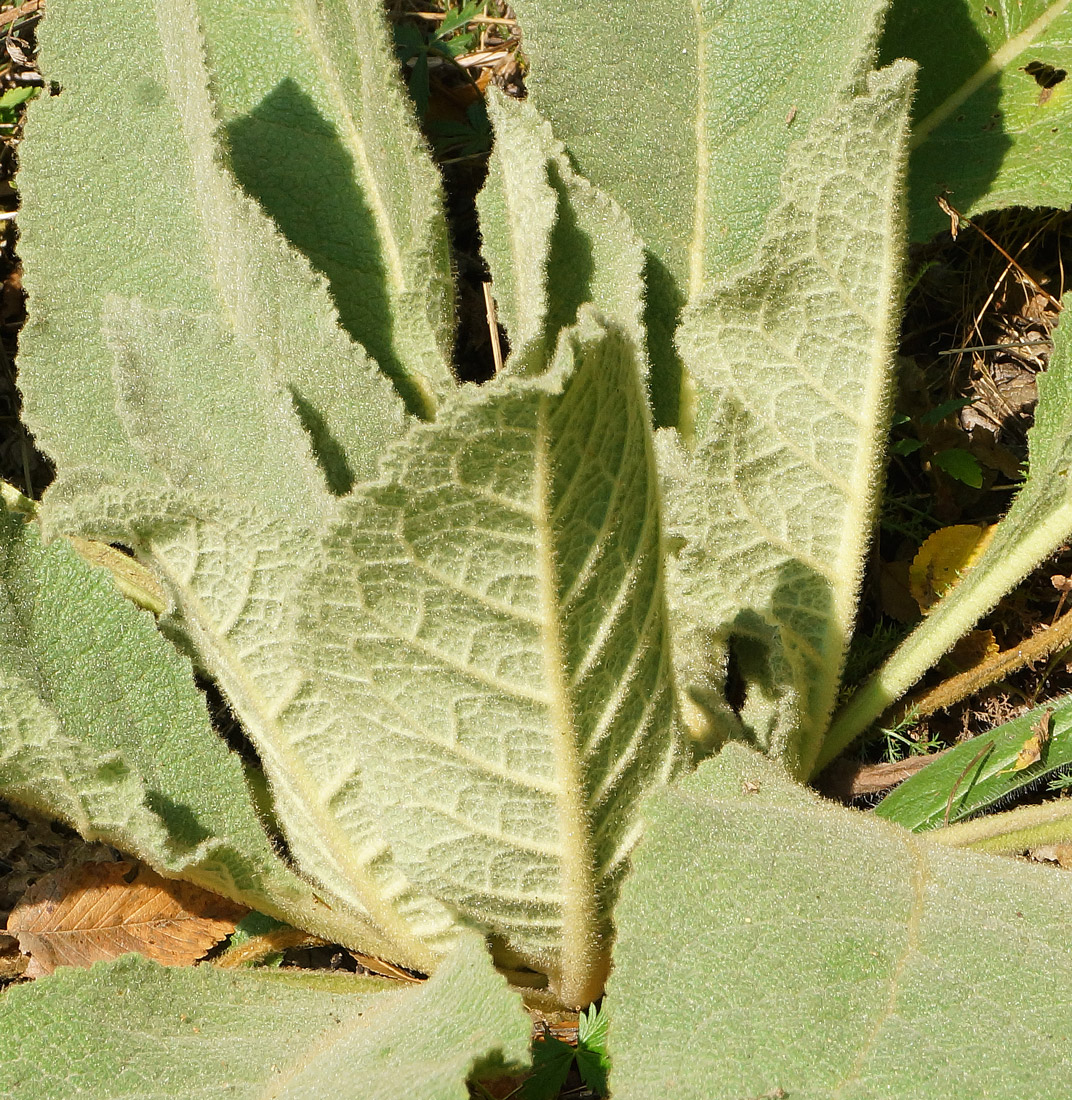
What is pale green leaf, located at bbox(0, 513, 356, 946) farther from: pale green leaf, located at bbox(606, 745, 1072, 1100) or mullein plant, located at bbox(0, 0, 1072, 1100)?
pale green leaf, located at bbox(606, 745, 1072, 1100)

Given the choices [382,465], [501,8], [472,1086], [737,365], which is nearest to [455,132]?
[501,8]

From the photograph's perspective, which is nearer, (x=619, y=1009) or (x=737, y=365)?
(x=619, y=1009)

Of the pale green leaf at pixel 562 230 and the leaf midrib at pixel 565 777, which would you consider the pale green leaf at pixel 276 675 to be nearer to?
the leaf midrib at pixel 565 777

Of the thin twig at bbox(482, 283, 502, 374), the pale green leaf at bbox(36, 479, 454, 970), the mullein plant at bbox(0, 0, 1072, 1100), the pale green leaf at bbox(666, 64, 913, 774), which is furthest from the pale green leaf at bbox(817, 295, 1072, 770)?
the thin twig at bbox(482, 283, 502, 374)

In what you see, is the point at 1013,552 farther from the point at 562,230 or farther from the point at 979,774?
the point at 562,230

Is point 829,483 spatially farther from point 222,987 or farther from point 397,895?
point 222,987

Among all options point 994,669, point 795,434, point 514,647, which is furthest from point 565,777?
point 994,669

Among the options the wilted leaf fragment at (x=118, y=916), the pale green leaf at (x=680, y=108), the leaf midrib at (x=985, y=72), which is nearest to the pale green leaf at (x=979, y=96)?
the leaf midrib at (x=985, y=72)
